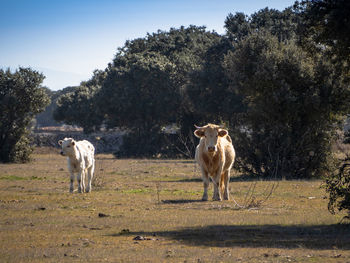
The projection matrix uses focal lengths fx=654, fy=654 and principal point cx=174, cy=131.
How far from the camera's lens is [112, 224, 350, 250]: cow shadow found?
472 inches

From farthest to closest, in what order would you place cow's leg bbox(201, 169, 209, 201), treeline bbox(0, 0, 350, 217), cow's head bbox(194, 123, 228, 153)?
1. cow's leg bbox(201, 169, 209, 201)
2. cow's head bbox(194, 123, 228, 153)
3. treeline bbox(0, 0, 350, 217)

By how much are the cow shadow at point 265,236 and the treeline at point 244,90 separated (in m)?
4.81

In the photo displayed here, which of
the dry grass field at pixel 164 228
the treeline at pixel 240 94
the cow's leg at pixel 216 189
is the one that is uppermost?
the treeline at pixel 240 94

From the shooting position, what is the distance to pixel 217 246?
11.9 m

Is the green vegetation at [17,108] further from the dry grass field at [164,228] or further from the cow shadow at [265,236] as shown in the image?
the cow shadow at [265,236]

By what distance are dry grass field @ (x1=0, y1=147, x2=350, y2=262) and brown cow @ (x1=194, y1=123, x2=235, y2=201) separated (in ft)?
2.30

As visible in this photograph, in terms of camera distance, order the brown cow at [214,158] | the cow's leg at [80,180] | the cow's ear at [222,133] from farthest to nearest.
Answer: the cow's leg at [80,180]
the cow's ear at [222,133]
the brown cow at [214,158]

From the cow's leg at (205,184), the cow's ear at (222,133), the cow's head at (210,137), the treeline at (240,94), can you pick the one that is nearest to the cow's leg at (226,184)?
the cow's leg at (205,184)

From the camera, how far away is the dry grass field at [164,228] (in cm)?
1096

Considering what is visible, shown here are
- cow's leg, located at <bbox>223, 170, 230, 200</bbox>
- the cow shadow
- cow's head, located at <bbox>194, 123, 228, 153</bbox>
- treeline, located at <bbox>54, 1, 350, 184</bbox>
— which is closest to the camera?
the cow shadow

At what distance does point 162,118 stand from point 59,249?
1966 inches

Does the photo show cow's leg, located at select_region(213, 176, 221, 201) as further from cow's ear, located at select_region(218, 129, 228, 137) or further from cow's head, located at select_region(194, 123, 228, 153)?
cow's ear, located at select_region(218, 129, 228, 137)

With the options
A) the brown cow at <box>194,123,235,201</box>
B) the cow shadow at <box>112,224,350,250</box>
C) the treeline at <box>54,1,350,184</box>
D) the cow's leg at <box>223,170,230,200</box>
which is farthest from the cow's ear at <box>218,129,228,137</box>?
the cow shadow at <box>112,224,350,250</box>

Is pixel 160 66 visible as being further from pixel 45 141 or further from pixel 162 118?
pixel 45 141
